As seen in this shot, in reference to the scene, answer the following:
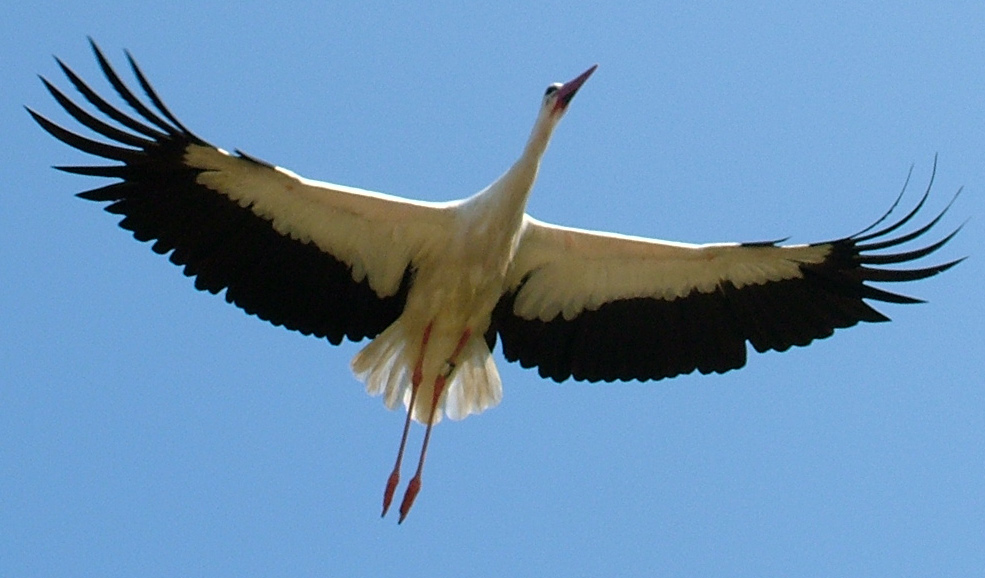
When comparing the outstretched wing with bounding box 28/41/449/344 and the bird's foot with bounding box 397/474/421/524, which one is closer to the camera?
the outstretched wing with bounding box 28/41/449/344

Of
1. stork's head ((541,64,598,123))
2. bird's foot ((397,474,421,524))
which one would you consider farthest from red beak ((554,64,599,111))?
bird's foot ((397,474,421,524))

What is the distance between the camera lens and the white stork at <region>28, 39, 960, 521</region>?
10227 millimetres

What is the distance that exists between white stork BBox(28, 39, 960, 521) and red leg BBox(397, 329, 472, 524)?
0.01 meters

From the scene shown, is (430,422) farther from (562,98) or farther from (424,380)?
(562,98)

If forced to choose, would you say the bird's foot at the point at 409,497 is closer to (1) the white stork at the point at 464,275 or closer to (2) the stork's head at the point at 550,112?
(1) the white stork at the point at 464,275

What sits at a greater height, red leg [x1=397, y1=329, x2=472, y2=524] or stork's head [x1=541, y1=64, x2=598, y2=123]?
stork's head [x1=541, y1=64, x2=598, y2=123]

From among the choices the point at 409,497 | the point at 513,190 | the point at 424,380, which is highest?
the point at 513,190

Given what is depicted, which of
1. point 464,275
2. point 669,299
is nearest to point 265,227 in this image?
point 464,275

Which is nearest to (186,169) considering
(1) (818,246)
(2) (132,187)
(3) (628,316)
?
(2) (132,187)

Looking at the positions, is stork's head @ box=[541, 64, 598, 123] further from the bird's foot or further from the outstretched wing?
the bird's foot

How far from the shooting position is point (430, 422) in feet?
36.8

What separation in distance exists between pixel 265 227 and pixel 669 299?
2.56 meters

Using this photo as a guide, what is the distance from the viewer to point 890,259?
35.2ft

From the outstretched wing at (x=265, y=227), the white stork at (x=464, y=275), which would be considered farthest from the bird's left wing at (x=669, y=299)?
the outstretched wing at (x=265, y=227)
